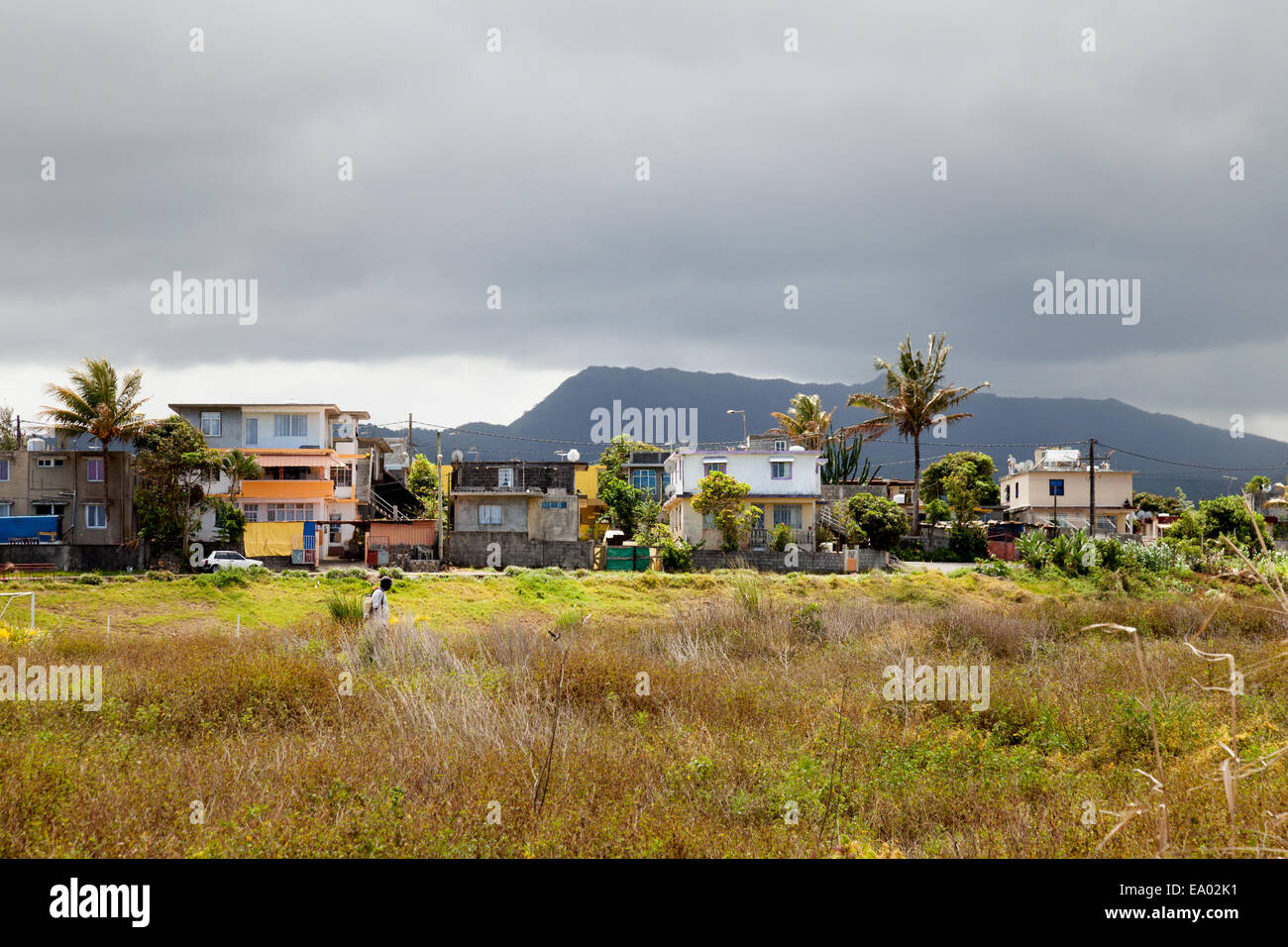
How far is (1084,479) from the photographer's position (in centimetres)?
6253

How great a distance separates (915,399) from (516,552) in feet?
80.0

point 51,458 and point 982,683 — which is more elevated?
point 51,458

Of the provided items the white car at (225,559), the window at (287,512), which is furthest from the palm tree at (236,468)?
the white car at (225,559)

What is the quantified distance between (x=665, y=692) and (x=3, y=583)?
28612 mm

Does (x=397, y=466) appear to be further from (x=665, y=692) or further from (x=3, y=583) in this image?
(x=665, y=692)

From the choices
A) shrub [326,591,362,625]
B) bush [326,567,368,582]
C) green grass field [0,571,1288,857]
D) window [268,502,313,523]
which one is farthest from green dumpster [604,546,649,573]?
green grass field [0,571,1288,857]

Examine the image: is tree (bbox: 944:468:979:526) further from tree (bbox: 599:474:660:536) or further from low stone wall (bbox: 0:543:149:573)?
low stone wall (bbox: 0:543:149:573)

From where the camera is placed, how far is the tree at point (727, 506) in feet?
139

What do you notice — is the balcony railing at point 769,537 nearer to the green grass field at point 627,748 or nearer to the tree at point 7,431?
the green grass field at point 627,748

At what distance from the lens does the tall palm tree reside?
188ft

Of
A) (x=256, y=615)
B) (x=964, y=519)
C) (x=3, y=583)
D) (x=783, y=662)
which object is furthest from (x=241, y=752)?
(x=964, y=519)

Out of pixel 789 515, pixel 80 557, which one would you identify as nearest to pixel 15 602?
pixel 80 557

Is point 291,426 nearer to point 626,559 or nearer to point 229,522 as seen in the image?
point 229,522

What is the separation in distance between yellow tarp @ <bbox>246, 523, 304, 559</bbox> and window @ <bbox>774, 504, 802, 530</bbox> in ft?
83.2
